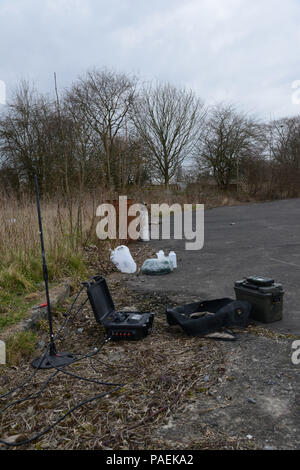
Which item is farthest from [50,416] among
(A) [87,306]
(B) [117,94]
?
(B) [117,94]

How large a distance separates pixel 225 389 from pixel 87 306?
8.05 ft

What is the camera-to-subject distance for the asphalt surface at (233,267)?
15.4 ft

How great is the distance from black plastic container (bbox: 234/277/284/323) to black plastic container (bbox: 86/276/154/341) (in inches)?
42.3

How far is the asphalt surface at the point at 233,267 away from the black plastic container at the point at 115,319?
4.02 ft

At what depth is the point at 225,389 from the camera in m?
2.43

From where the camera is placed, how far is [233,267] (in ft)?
20.4

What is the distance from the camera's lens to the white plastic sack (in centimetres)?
631

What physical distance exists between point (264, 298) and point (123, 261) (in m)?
3.23

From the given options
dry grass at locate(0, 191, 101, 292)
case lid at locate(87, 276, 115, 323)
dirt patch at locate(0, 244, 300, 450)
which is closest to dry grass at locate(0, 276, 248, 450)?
dirt patch at locate(0, 244, 300, 450)

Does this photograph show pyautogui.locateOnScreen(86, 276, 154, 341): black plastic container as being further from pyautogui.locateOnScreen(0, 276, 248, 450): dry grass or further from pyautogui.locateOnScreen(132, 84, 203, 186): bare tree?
pyautogui.locateOnScreen(132, 84, 203, 186): bare tree
